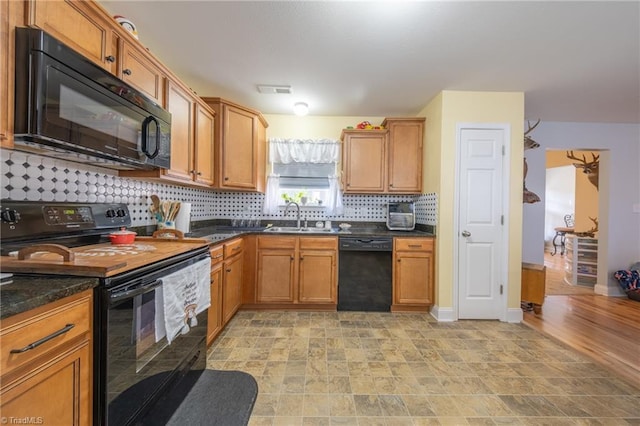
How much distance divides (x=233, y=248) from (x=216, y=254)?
0.39 m

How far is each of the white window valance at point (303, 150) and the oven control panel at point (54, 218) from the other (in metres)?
2.03

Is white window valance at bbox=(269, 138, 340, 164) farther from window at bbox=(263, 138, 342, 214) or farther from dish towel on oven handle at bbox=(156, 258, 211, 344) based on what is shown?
dish towel on oven handle at bbox=(156, 258, 211, 344)

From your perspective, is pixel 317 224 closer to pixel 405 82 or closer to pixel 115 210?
pixel 405 82

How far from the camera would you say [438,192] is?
285cm

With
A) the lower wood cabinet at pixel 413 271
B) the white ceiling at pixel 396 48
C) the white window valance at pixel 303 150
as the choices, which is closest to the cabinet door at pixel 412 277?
the lower wood cabinet at pixel 413 271

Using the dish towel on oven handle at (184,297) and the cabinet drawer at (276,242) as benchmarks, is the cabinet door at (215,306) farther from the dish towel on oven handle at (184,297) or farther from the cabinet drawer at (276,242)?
the cabinet drawer at (276,242)

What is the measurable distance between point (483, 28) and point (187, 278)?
2.54 metres

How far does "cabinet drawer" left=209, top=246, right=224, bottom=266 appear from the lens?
2082 mm

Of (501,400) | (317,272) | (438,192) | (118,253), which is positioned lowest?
(501,400)

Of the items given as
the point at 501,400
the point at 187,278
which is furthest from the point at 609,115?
the point at 187,278

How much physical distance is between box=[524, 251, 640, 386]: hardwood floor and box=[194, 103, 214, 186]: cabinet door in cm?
366

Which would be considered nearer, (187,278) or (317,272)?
(187,278)

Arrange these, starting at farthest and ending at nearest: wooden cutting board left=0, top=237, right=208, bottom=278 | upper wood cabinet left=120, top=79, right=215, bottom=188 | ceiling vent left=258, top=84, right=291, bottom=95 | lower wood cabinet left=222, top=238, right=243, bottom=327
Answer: ceiling vent left=258, top=84, right=291, bottom=95
lower wood cabinet left=222, top=238, right=243, bottom=327
upper wood cabinet left=120, top=79, right=215, bottom=188
wooden cutting board left=0, top=237, right=208, bottom=278

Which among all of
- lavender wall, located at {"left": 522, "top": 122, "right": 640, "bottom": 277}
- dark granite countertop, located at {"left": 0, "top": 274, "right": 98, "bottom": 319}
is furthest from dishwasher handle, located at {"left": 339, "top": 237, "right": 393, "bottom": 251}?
lavender wall, located at {"left": 522, "top": 122, "right": 640, "bottom": 277}
